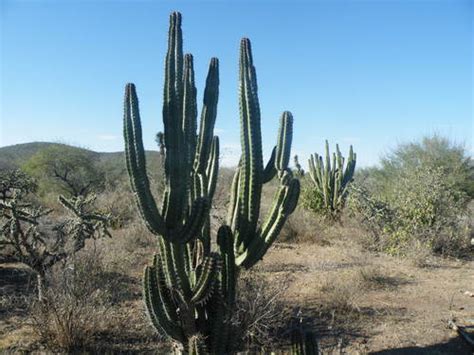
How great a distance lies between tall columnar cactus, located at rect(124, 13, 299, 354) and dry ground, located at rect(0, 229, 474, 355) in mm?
1211

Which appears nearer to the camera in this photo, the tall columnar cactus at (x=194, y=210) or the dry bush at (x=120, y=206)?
the tall columnar cactus at (x=194, y=210)

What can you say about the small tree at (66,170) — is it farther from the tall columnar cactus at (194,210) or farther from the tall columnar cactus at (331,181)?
the tall columnar cactus at (194,210)

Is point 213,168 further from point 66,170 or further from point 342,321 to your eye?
point 66,170

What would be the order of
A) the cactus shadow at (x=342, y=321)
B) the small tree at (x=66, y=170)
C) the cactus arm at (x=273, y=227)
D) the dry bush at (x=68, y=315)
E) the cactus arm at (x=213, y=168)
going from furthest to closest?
the small tree at (x=66, y=170)
the cactus shadow at (x=342, y=321)
the dry bush at (x=68, y=315)
the cactus arm at (x=213, y=168)
the cactus arm at (x=273, y=227)

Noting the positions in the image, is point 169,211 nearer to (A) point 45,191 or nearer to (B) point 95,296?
(B) point 95,296

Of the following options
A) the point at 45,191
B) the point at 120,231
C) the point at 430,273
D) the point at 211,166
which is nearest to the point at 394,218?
the point at 430,273

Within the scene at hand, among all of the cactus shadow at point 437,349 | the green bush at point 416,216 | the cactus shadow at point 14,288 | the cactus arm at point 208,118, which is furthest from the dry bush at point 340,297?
the cactus shadow at point 14,288

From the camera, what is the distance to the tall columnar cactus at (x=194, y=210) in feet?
12.0

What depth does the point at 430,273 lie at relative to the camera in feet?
29.1

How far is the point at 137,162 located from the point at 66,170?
66.5 feet

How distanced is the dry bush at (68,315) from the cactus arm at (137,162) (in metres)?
1.95

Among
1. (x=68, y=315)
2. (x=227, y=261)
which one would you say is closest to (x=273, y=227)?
(x=227, y=261)

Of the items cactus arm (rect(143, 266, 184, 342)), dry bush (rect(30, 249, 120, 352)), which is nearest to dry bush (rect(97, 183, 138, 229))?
dry bush (rect(30, 249, 120, 352))

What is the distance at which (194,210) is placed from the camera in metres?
3.59
